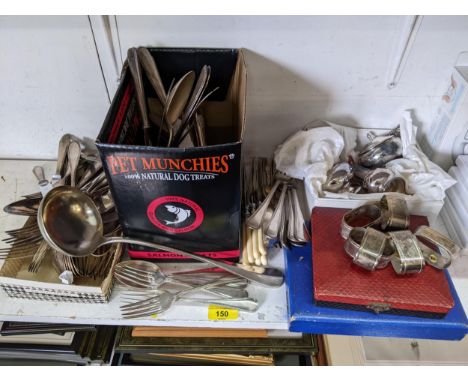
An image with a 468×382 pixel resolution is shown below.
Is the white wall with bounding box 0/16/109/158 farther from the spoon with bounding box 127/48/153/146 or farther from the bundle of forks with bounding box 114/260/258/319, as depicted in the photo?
the bundle of forks with bounding box 114/260/258/319

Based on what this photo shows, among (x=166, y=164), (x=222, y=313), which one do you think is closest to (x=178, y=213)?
(x=166, y=164)

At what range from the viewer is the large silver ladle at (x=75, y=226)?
608 millimetres

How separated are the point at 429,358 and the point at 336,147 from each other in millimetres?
508

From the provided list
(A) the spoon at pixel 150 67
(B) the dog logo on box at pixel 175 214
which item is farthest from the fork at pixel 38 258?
(A) the spoon at pixel 150 67

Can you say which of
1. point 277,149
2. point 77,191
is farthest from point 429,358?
point 77,191

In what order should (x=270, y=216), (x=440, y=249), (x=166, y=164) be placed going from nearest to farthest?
(x=166, y=164) → (x=440, y=249) → (x=270, y=216)

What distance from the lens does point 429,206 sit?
715mm

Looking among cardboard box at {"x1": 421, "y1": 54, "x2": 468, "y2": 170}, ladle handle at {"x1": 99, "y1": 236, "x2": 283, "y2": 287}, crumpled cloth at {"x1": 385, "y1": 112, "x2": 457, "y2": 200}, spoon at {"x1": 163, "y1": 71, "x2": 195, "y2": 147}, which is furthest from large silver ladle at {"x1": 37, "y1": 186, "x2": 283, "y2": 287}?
cardboard box at {"x1": 421, "y1": 54, "x2": 468, "y2": 170}

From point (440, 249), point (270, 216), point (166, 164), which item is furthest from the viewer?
point (270, 216)

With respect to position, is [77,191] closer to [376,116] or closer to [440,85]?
[376,116]

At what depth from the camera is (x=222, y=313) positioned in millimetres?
659

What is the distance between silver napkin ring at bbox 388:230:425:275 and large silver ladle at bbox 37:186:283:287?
0.82ft

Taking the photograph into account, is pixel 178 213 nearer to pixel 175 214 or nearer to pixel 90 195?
pixel 175 214

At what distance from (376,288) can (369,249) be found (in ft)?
0.24
